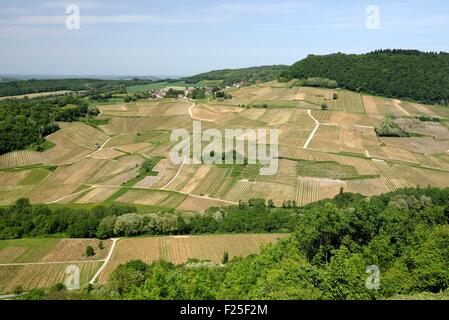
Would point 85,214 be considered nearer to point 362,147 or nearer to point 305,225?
point 305,225

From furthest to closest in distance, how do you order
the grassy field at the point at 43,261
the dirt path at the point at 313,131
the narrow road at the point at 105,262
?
the dirt path at the point at 313,131 < the narrow road at the point at 105,262 < the grassy field at the point at 43,261

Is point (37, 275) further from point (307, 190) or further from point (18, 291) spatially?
point (307, 190)

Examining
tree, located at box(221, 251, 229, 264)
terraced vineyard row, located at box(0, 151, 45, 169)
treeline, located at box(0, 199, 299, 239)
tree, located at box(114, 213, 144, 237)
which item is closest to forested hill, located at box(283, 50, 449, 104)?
treeline, located at box(0, 199, 299, 239)

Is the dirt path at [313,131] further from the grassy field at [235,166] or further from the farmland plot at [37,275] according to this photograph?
the farmland plot at [37,275]

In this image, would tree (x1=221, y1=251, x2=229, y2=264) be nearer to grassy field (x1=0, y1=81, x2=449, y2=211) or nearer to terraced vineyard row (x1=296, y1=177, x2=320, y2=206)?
grassy field (x1=0, y1=81, x2=449, y2=211)

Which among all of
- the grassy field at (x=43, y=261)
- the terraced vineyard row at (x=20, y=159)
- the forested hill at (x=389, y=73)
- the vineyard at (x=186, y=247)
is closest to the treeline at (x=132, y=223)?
the vineyard at (x=186, y=247)
